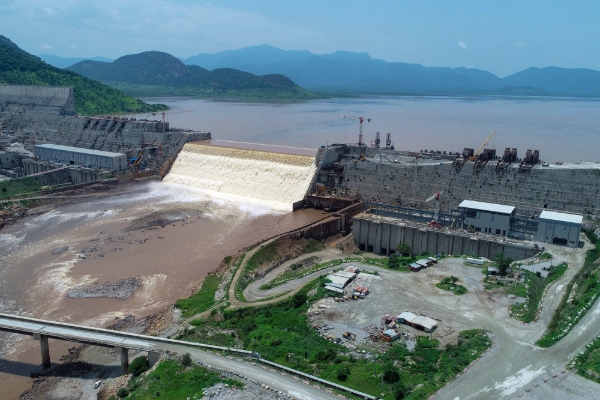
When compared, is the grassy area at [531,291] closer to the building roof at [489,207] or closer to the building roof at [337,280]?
the building roof at [489,207]

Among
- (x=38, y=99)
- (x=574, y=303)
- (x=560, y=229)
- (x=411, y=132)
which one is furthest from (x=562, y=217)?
(x=38, y=99)

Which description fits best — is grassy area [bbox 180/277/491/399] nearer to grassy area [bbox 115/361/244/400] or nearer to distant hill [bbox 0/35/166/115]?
grassy area [bbox 115/361/244/400]

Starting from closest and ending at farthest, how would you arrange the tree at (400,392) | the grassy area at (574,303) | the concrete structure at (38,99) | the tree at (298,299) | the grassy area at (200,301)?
the tree at (400,392)
the grassy area at (574,303)
the tree at (298,299)
the grassy area at (200,301)
the concrete structure at (38,99)

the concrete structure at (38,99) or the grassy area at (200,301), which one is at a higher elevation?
the concrete structure at (38,99)

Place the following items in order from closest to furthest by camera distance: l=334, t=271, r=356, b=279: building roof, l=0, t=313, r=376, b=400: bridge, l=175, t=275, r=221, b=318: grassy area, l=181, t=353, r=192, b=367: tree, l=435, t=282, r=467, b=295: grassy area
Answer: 1. l=0, t=313, r=376, b=400: bridge
2. l=181, t=353, r=192, b=367: tree
3. l=435, t=282, r=467, b=295: grassy area
4. l=175, t=275, r=221, b=318: grassy area
5. l=334, t=271, r=356, b=279: building roof

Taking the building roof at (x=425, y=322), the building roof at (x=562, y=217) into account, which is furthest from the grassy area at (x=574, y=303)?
the building roof at (x=562, y=217)

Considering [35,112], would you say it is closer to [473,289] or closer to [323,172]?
[323,172]

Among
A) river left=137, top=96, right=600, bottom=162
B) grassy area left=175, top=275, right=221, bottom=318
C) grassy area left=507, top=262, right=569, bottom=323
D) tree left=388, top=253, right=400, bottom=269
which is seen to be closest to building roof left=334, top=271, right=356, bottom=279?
tree left=388, top=253, right=400, bottom=269

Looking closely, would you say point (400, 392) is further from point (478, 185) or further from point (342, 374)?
point (478, 185)
